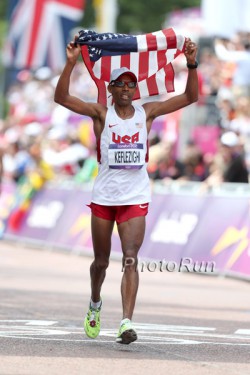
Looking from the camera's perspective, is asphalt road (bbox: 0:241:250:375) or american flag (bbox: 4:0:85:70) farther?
american flag (bbox: 4:0:85:70)

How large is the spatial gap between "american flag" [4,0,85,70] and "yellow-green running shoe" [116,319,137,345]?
20.2m

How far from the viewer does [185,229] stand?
19938mm

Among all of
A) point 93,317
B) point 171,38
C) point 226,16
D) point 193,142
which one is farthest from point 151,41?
point 226,16

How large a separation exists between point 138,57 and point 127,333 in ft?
8.91

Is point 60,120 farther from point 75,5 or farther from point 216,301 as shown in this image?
point 216,301

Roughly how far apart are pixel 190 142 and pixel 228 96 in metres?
2.44

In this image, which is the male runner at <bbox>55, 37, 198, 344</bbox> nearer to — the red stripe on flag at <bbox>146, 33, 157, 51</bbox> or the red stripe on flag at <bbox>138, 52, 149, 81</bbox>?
the red stripe on flag at <bbox>146, 33, 157, 51</bbox>

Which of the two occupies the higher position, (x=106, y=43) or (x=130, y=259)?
(x=106, y=43)

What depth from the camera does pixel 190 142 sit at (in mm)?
22469

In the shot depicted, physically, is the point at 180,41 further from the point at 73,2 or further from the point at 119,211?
the point at 73,2

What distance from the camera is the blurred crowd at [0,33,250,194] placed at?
68.7 feet

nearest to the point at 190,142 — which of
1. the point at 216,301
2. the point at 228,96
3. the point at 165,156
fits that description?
the point at 165,156

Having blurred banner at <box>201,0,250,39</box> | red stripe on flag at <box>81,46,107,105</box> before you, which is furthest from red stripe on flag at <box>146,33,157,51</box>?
blurred banner at <box>201,0,250,39</box>

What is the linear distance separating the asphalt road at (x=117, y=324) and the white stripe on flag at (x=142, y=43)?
234 cm
